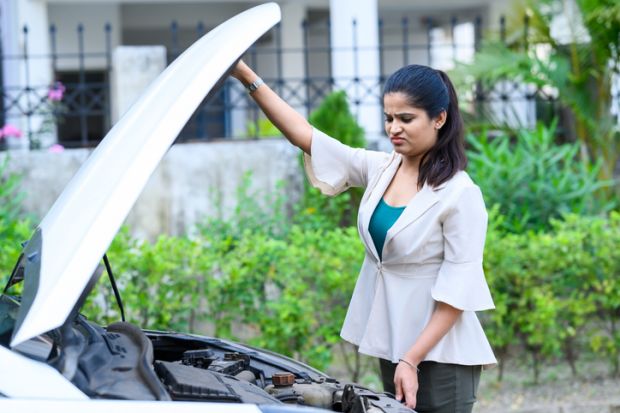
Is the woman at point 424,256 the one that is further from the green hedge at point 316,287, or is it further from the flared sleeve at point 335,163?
the green hedge at point 316,287

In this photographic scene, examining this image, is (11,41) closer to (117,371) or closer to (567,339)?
(567,339)

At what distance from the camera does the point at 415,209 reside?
10.9 feet

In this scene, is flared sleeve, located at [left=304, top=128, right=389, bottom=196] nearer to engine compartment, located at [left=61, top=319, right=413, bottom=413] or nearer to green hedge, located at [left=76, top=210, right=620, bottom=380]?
engine compartment, located at [left=61, top=319, right=413, bottom=413]

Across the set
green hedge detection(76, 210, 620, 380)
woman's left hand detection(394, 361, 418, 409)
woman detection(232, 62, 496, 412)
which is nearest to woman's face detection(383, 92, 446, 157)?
woman detection(232, 62, 496, 412)

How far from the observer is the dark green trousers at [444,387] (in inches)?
132

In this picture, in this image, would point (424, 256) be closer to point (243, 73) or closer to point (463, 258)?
point (463, 258)

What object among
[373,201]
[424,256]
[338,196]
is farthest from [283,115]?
[338,196]

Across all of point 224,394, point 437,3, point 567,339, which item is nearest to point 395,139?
point 224,394

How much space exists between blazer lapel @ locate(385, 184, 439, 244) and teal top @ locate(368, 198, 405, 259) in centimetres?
3

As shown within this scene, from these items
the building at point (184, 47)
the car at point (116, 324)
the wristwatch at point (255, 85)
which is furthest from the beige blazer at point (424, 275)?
the building at point (184, 47)

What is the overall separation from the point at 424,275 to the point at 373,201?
0.29 meters

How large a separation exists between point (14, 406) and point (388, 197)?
150cm

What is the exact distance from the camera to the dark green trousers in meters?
3.37

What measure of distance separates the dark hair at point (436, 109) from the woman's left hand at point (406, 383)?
57cm
